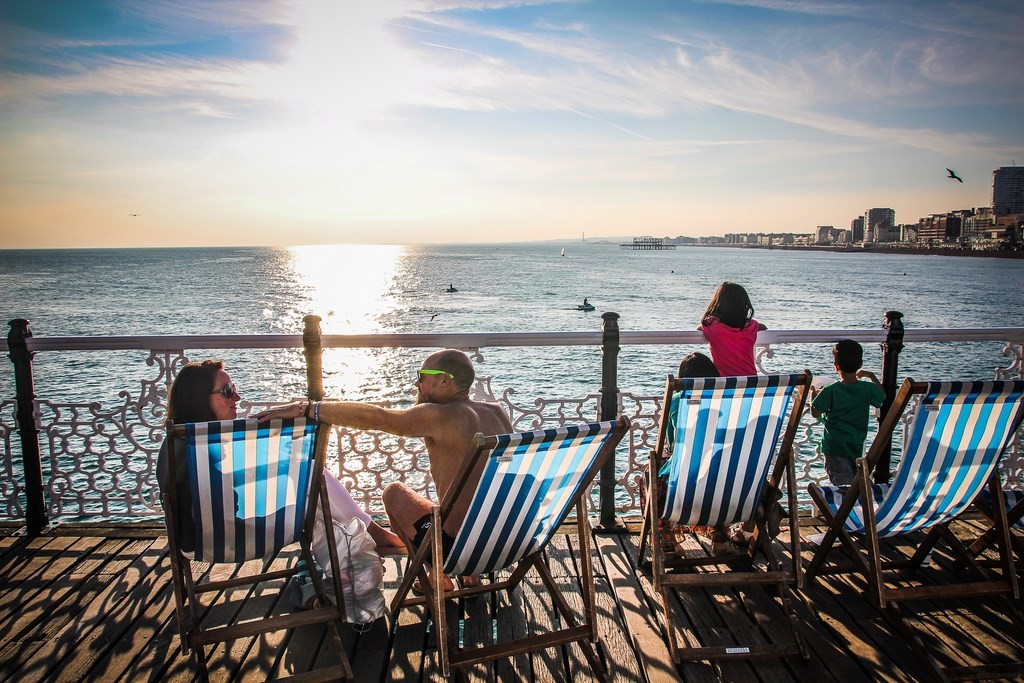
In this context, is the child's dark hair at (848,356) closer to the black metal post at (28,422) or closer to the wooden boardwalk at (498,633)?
the wooden boardwalk at (498,633)

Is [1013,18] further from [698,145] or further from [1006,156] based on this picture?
[1006,156]

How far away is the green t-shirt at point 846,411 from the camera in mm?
3648

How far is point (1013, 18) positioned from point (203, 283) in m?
81.1

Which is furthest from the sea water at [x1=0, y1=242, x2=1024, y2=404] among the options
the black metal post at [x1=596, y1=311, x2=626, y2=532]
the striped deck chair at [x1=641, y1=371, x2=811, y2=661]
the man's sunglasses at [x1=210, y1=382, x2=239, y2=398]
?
the striped deck chair at [x1=641, y1=371, x2=811, y2=661]

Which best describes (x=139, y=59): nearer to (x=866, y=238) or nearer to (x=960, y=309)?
(x=960, y=309)

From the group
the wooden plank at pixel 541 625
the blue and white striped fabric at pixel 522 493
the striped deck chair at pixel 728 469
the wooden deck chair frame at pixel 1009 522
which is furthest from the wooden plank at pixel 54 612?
the wooden deck chair frame at pixel 1009 522

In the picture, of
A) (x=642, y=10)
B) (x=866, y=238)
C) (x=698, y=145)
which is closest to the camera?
(x=642, y=10)

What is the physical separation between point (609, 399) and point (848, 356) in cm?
136

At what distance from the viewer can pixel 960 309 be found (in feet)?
191

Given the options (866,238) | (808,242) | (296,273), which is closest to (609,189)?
(296,273)

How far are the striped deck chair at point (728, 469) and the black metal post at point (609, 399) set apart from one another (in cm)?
80

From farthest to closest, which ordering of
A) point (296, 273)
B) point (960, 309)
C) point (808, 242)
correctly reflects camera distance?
point (808, 242) < point (296, 273) < point (960, 309)

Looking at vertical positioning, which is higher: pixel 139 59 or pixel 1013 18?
pixel 139 59

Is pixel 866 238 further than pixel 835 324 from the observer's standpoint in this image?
Yes
